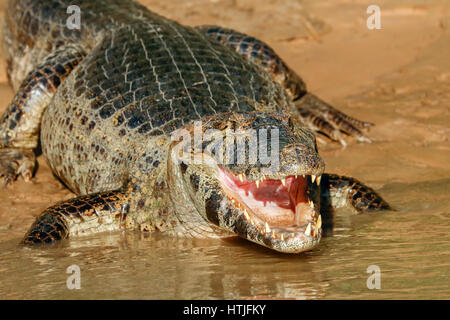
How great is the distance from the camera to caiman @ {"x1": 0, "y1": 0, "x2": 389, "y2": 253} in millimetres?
3963

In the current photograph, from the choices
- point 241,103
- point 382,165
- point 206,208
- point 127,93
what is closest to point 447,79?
point 382,165

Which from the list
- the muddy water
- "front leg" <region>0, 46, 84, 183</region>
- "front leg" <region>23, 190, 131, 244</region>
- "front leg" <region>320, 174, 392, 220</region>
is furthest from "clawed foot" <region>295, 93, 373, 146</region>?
"front leg" <region>23, 190, 131, 244</region>

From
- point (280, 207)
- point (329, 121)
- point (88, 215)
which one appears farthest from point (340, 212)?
point (329, 121)

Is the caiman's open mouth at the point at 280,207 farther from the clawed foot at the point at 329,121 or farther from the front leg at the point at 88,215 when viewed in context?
the clawed foot at the point at 329,121

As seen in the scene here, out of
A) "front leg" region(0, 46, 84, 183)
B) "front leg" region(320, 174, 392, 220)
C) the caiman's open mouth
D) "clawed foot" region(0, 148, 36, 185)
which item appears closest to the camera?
the caiman's open mouth

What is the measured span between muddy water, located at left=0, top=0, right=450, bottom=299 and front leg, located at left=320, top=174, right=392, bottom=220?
13 centimetres

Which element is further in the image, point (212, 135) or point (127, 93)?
point (127, 93)

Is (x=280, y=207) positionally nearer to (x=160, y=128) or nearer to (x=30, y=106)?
(x=160, y=128)

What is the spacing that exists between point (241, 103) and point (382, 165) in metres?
1.54

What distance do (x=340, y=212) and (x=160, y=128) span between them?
1.44 meters

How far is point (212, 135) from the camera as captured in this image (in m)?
4.21

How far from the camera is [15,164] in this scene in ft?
20.2

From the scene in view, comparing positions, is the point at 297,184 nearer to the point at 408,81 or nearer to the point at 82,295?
the point at 82,295

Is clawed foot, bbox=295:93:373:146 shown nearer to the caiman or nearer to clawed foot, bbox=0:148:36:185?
the caiman
